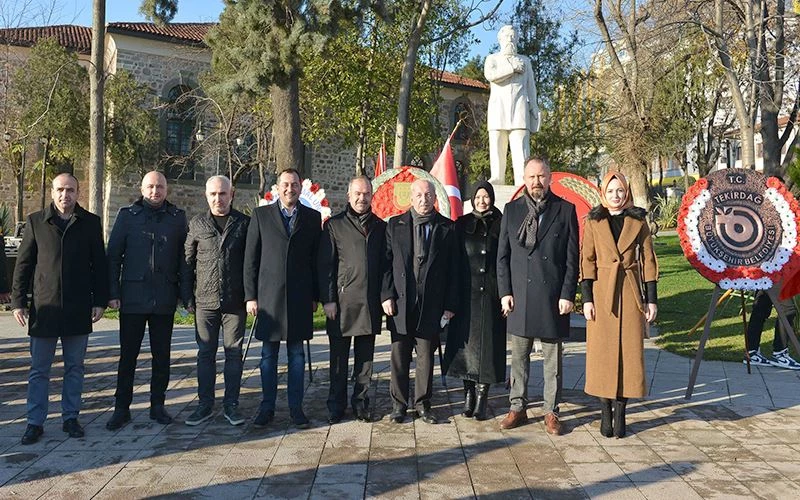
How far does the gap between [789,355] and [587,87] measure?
71.3ft

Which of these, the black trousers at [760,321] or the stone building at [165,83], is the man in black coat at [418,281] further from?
the stone building at [165,83]

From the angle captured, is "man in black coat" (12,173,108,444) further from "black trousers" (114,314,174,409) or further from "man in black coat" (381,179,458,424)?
"man in black coat" (381,179,458,424)

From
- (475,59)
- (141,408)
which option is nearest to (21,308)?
(141,408)

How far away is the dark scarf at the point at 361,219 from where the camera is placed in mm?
5043

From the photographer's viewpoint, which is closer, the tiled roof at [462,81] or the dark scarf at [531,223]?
the dark scarf at [531,223]

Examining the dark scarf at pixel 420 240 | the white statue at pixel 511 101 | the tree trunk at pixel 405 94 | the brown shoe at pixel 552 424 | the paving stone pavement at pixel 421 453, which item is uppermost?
the tree trunk at pixel 405 94

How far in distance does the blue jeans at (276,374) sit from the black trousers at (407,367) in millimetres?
727

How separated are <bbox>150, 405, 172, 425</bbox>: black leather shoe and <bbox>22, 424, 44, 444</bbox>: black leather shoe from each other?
29.9 inches

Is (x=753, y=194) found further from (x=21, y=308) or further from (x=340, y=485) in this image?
(x=21, y=308)

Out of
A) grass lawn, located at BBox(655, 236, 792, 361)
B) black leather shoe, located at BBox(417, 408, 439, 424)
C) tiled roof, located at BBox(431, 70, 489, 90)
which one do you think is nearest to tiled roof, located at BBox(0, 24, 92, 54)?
tiled roof, located at BBox(431, 70, 489, 90)

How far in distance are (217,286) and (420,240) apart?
156cm

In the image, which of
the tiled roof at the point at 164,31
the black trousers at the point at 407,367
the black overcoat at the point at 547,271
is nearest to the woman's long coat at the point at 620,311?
the black overcoat at the point at 547,271

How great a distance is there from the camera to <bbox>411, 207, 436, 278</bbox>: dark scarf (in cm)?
500

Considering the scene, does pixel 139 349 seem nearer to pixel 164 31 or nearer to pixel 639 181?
pixel 639 181
